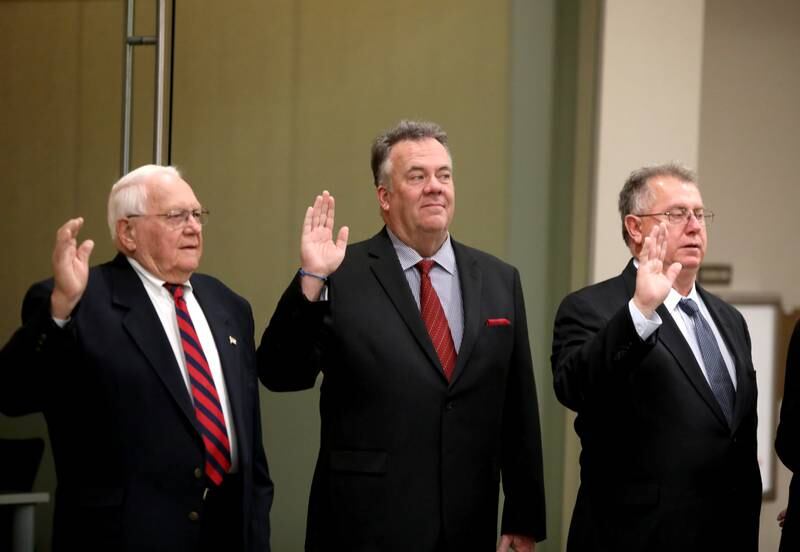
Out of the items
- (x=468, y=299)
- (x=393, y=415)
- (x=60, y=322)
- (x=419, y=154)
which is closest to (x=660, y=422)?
(x=468, y=299)

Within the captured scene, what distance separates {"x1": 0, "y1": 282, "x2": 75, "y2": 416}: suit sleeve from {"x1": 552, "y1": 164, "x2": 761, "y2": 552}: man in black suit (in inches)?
52.1

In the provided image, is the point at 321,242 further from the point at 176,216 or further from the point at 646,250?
the point at 646,250

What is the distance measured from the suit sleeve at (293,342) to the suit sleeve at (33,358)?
55 centimetres

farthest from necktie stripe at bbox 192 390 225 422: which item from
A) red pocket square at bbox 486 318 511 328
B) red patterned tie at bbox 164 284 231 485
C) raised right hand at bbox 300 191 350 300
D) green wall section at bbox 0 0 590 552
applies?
green wall section at bbox 0 0 590 552

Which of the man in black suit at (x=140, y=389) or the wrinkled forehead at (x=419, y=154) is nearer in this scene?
the man in black suit at (x=140, y=389)

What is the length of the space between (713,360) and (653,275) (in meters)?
0.38

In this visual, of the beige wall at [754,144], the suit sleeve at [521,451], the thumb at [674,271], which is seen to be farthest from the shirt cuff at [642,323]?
the beige wall at [754,144]

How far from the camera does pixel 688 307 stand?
3342 millimetres

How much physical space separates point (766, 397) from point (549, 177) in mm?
1438

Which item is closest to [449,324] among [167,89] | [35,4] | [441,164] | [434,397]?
[434,397]

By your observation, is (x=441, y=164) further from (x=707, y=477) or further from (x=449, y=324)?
(x=707, y=477)

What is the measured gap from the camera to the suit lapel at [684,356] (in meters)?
3.16

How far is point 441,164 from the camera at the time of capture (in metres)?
3.32

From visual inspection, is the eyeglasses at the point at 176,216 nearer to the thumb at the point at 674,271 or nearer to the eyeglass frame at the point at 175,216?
the eyeglass frame at the point at 175,216
